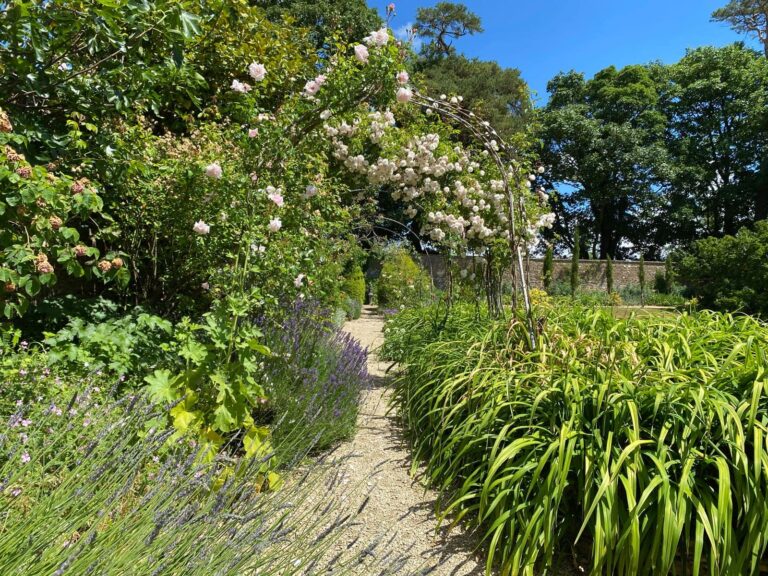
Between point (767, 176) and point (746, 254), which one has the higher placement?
point (767, 176)

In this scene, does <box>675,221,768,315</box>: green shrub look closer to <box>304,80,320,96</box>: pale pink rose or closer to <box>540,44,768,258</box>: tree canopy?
<box>304,80,320,96</box>: pale pink rose

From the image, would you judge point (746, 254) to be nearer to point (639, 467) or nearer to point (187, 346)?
point (639, 467)

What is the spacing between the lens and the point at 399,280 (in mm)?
12156

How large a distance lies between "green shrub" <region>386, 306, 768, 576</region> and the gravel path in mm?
135

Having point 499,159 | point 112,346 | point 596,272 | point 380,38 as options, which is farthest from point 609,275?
point 112,346

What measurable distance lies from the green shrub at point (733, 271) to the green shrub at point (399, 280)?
20.0 ft

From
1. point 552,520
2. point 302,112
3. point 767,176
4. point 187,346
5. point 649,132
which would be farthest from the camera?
point 649,132

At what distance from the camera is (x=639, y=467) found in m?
1.79

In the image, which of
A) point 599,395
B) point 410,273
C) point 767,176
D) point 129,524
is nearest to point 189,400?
point 129,524

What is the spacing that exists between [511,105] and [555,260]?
7.15 metres

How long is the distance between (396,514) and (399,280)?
995cm

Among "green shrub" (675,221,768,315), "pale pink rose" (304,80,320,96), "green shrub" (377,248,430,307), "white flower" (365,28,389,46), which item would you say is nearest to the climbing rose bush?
"pale pink rose" (304,80,320,96)

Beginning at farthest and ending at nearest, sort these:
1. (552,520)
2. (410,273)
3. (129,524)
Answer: (410,273)
(552,520)
(129,524)

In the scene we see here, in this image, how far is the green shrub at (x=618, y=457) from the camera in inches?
64.9
